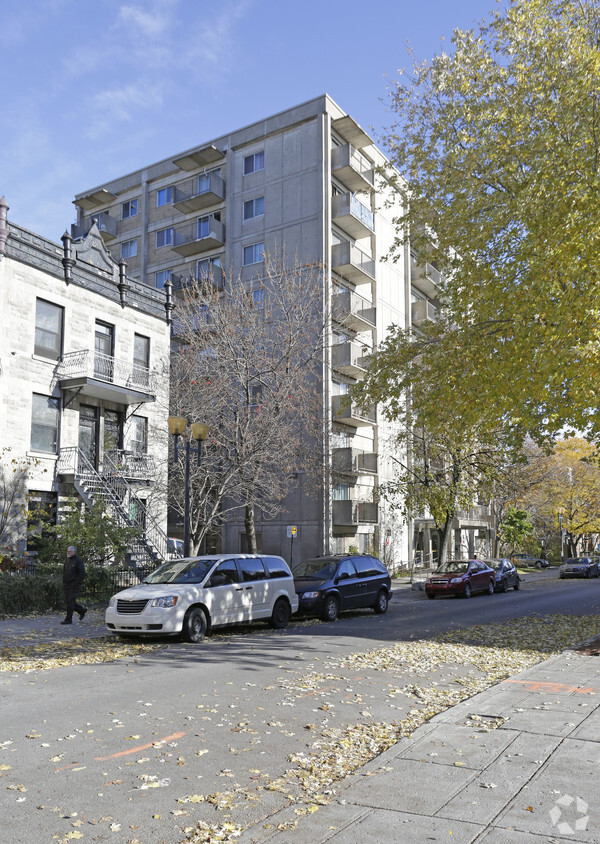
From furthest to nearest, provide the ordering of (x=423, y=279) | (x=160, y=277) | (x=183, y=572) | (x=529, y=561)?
(x=529, y=561)
(x=423, y=279)
(x=160, y=277)
(x=183, y=572)

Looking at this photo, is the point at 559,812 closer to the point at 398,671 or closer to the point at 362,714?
the point at 362,714

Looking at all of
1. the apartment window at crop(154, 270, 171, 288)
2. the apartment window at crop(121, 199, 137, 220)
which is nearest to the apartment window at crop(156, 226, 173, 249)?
the apartment window at crop(154, 270, 171, 288)

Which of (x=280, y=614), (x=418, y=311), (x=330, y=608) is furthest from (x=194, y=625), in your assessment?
(x=418, y=311)

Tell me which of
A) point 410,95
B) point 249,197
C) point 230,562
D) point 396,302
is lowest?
point 230,562

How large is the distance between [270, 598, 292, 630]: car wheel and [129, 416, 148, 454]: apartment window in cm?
1471

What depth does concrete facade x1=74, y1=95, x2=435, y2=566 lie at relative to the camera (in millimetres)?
37031

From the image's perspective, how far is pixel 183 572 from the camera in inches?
571

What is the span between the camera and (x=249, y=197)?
40.9 metres

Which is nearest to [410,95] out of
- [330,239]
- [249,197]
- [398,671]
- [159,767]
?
[398,671]

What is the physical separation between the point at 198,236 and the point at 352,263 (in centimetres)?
955

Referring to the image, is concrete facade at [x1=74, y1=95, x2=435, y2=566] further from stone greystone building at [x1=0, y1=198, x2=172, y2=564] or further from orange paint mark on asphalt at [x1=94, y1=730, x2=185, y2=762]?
orange paint mark on asphalt at [x1=94, y1=730, x2=185, y2=762]

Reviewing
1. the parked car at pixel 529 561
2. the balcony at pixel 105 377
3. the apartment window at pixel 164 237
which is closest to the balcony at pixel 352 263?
the apartment window at pixel 164 237

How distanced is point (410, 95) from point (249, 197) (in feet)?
86.8

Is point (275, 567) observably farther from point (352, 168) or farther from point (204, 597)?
point (352, 168)
